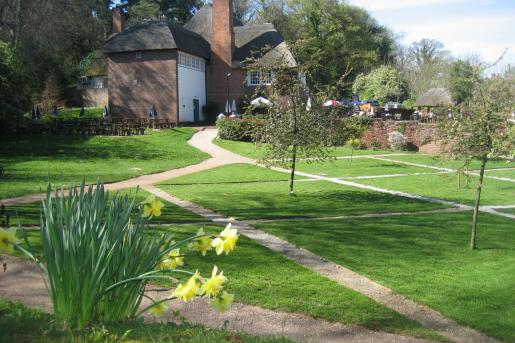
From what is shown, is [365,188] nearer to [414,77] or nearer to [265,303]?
[265,303]

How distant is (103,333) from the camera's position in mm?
3322

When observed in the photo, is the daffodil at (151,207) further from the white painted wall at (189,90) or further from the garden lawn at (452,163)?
the white painted wall at (189,90)

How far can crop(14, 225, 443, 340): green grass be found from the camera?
614 cm

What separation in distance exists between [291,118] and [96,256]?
461 inches

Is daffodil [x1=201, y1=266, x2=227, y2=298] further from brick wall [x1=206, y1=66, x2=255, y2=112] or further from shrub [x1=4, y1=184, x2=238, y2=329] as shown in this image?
brick wall [x1=206, y1=66, x2=255, y2=112]

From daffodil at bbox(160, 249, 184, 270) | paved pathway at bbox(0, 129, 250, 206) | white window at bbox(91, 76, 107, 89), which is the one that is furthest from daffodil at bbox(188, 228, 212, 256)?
white window at bbox(91, 76, 107, 89)

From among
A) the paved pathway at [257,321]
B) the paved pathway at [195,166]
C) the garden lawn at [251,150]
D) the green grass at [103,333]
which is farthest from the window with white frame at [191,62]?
the green grass at [103,333]

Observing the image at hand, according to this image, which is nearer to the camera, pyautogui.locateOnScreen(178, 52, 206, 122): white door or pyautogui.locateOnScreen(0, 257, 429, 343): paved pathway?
pyautogui.locateOnScreen(0, 257, 429, 343): paved pathway

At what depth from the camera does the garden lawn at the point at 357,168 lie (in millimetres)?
22080

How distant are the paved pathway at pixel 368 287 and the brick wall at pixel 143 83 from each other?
100 ft

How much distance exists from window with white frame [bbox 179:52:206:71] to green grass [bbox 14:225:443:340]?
33676 millimetres

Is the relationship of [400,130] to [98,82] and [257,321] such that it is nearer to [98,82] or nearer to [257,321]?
[98,82]

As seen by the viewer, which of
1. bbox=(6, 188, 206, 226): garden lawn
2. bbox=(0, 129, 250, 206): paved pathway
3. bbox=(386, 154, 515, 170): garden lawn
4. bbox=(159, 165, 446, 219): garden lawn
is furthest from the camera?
bbox=(386, 154, 515, 170): garden lawn

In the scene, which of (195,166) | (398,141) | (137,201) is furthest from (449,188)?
(398,141)
